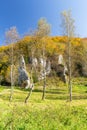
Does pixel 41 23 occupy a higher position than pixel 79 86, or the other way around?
pixel 41 23

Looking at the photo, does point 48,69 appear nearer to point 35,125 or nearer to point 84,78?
point 84,78

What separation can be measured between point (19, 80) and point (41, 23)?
35.6m

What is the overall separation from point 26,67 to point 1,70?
8.00 meters

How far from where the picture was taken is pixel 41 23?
52.4 m

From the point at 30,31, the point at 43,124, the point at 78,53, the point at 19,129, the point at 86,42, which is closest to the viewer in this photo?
the point at 19,129

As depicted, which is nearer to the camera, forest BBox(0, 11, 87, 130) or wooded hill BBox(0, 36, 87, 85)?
forest BBox(0, 11, 87, 130)

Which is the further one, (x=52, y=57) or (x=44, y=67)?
(x=52, y=57)

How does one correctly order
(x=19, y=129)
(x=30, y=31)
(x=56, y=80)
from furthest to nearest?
(x=56, y=80), (x=30, y=31), (x=19, y=129)

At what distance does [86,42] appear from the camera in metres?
109

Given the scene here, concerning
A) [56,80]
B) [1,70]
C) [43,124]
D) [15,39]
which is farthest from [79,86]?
[43,124]

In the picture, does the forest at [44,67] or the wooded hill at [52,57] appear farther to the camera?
the wooded hill at [52,57]

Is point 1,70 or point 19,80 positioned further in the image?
point 1,70

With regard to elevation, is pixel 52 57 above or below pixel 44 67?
above

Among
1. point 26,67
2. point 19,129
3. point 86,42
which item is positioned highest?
point 86,42
